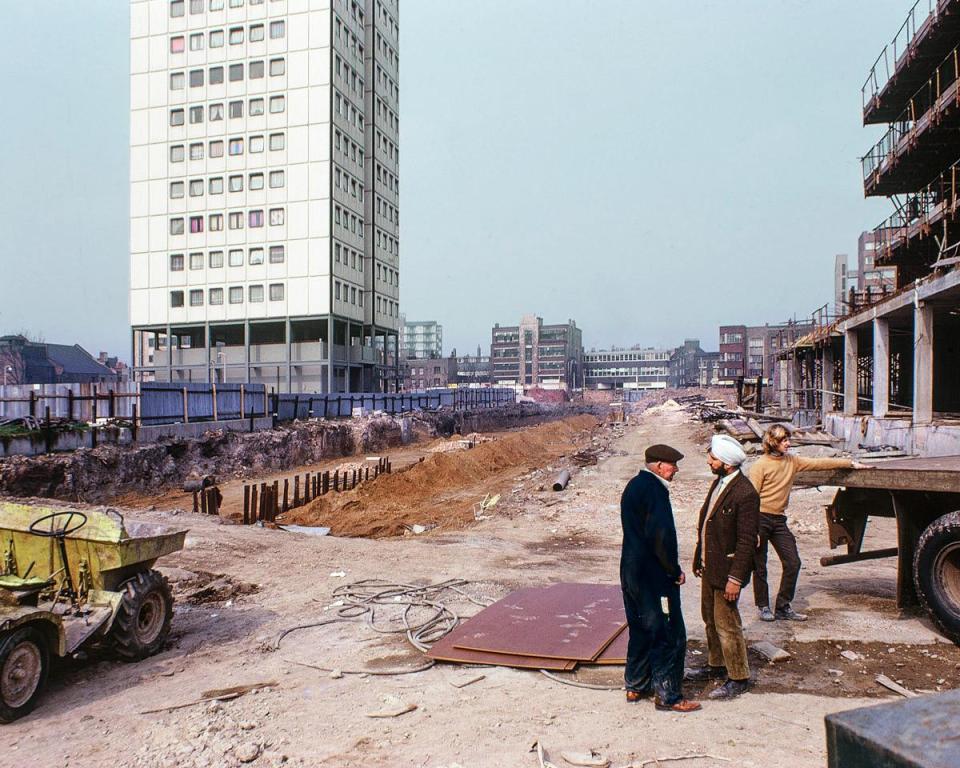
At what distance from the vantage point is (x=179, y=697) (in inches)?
228

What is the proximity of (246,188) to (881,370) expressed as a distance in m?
43.0

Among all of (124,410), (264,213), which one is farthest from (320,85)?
(124,410)

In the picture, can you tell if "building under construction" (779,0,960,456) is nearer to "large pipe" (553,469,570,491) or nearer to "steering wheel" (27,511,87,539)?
"large pipe" (553,469,570,491)

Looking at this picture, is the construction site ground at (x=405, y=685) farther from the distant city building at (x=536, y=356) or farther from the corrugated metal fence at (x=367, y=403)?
the distant city building at (x=536, y=356)

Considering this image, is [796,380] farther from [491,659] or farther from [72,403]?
[491,659]

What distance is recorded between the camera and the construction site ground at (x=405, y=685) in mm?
4562

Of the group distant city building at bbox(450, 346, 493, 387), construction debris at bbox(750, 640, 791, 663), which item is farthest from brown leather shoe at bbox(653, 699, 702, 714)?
distant city building at bbox(450, 346, 493, 387)

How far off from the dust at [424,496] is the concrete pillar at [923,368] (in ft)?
40.6

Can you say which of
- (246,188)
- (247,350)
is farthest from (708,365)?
(246,188)

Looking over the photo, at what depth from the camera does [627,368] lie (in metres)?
160

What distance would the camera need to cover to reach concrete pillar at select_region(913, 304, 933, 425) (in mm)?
18156

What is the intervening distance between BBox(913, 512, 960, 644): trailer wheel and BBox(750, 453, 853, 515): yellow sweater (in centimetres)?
98

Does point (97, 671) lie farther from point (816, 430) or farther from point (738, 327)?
A: point (738, 327)

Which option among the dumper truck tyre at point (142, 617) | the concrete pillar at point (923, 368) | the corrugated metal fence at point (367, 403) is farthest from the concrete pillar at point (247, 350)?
the dumper truck tyre at point (142, 617)
